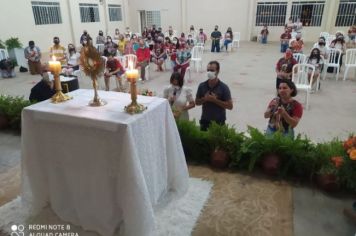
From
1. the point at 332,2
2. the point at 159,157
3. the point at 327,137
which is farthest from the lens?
the point at 332,2

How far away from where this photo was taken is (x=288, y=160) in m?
3.03

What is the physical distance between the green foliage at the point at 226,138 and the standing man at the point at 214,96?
32cm

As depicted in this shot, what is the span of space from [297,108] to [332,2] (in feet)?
47.6

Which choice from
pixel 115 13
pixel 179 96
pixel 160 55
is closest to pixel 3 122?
pixel 179 96

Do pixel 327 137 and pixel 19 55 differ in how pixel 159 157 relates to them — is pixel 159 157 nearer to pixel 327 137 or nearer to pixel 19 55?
pixel 327 137

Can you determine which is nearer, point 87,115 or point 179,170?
point 87,115

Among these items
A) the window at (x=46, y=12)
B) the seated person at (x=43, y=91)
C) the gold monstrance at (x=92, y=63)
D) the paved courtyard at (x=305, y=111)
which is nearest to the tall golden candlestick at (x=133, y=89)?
the gold monstrance at (x=92, y=63)

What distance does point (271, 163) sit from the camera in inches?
119

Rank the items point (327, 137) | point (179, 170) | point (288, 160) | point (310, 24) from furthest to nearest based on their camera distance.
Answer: point (310, 24) < point (327, 137) < point (288, 160) < point (179, 170)

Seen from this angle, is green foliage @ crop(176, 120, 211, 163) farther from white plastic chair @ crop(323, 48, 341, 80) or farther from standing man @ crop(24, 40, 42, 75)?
standing man @ crop(24, 40, 42, 75)

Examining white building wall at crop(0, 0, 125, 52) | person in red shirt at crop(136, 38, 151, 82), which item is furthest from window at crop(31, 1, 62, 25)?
person in red shirt at crop(136, 38, 151, 82)

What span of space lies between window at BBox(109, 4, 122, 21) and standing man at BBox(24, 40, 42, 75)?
837 cm

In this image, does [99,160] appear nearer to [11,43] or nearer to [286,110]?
[286,110]

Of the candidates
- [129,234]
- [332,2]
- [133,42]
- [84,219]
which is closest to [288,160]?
[129,234]
